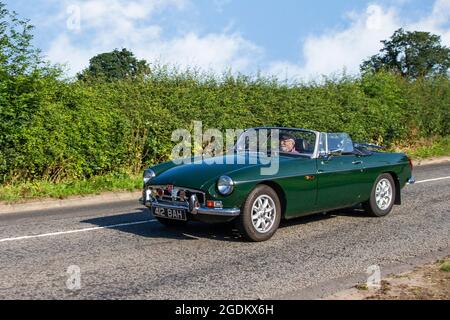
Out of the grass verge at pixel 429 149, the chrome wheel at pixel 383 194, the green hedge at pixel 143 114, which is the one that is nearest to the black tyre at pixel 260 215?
the chrome wheel at pixel 383 194

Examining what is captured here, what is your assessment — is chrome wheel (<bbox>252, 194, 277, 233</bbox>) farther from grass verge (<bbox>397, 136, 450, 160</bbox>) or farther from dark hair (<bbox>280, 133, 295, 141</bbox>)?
grass verge (<bbox>397, 136, 450, 160</bbox>)

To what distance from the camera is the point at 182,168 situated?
8.52 m

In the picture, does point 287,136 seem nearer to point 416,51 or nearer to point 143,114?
point 143,114

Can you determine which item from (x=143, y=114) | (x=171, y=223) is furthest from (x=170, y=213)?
(x=143, y=114)

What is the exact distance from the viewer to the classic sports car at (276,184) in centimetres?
780

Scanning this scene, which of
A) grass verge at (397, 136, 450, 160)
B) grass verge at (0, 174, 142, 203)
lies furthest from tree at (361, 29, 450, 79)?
grass verge at (0, 174, 142, 203)

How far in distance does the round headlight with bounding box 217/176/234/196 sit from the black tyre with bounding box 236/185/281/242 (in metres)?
0.30

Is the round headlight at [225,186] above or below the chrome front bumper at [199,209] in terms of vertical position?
above

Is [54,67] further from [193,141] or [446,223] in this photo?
[446,223]

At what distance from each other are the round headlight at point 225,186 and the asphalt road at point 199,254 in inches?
28.6

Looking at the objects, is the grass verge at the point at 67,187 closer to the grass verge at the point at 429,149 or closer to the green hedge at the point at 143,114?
the green hedge at the point at 143,114

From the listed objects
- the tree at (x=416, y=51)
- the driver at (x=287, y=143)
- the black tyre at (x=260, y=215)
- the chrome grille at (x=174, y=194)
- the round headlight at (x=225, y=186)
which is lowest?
the black tyre at (x=260, y=215)

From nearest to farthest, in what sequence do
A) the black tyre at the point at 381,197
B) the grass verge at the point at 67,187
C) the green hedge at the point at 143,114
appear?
the black tyre at the point at 381,197, the grass verge at the point at 67,187, the green hedge at the point at 143,114
